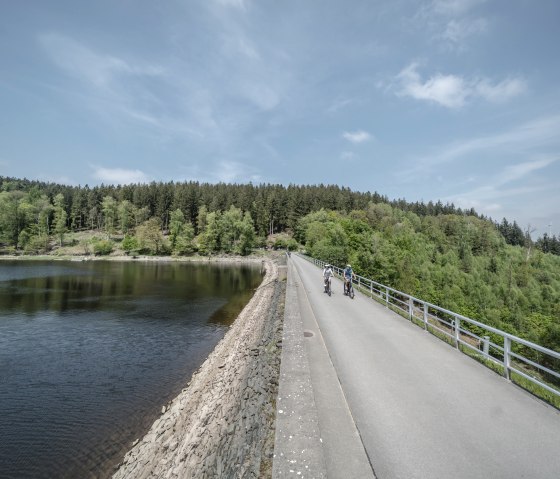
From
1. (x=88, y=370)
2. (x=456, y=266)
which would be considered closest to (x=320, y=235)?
(x=456, y=266)

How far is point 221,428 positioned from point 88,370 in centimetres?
1149

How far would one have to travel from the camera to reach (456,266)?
85.0 metres

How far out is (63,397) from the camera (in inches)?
547

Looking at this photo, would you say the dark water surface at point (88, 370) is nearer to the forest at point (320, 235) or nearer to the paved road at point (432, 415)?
the paved road at point (432, 415)

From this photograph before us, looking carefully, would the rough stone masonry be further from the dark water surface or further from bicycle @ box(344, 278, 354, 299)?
bicycle @ box(344, 278, 354, 299)

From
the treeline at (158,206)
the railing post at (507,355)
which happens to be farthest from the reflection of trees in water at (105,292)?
the treeline at (158,206)

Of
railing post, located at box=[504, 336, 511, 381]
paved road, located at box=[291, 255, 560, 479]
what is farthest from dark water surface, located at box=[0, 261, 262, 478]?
railing post, located at box=[504, 336, 511, 381]

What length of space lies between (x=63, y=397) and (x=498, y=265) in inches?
4414

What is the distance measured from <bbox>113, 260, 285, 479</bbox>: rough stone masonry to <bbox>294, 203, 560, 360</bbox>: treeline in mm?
39358

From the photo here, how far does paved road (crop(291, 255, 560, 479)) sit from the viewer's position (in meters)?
4.73

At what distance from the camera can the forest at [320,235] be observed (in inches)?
2361

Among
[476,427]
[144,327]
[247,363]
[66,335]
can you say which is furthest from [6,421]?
[476,427]

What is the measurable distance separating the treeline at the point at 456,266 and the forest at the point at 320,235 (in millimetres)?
305

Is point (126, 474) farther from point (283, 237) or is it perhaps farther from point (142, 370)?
point (283, 237)
